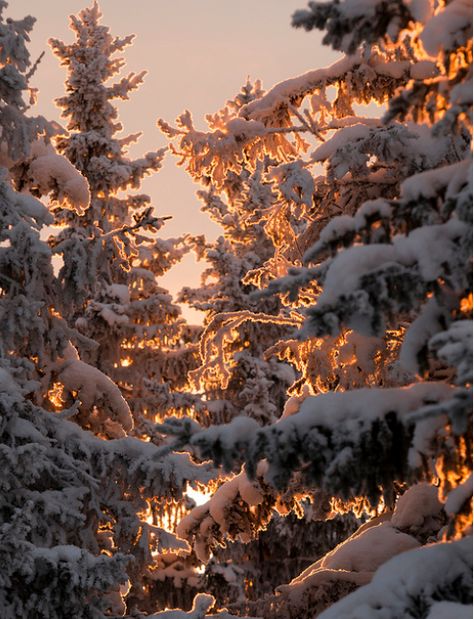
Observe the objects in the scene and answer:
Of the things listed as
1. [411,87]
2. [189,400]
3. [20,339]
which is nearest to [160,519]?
[20,339]

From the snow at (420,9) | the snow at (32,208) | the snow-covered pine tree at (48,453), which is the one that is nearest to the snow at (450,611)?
the snow at (420,9)

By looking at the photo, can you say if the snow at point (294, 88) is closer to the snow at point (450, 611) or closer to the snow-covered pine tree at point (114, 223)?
the snow at point (450, 611)

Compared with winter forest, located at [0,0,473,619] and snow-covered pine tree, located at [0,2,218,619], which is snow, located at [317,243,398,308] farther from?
snow-covered pine tree, located at [0,2,218,619]

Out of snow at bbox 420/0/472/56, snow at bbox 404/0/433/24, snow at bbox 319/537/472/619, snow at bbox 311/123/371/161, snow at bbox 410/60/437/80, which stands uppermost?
snow at bbox 410/60/437/80

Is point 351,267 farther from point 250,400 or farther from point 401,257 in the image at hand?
point 250,400

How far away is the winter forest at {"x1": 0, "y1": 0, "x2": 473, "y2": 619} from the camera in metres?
4.83

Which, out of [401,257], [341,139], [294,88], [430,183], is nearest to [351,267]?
[401,257]

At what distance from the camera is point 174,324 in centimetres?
2239


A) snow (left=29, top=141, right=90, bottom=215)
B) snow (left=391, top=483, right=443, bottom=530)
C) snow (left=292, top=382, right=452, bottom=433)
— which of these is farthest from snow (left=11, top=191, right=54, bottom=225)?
snow (left=292, top=382, right=452, bottom=433)

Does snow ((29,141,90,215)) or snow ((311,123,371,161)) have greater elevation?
snow ((29,141,90,215))

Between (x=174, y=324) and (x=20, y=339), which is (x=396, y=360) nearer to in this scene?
(x=20, y=339)

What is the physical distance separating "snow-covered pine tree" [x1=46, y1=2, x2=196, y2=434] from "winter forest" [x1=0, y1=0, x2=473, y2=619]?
0.06 meters

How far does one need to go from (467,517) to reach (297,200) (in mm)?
4772

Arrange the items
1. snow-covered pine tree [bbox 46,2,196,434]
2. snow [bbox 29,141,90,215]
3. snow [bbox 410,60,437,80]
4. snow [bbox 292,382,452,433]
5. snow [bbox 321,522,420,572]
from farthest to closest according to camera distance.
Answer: snow-covered pine tree [bbox 46,2,196,434], snow [bbox 29,141,90,215], snow [bbox 410,60,437,80], snow [bbox 321,522,420,572], snow [bbox 292,382,452,433]
